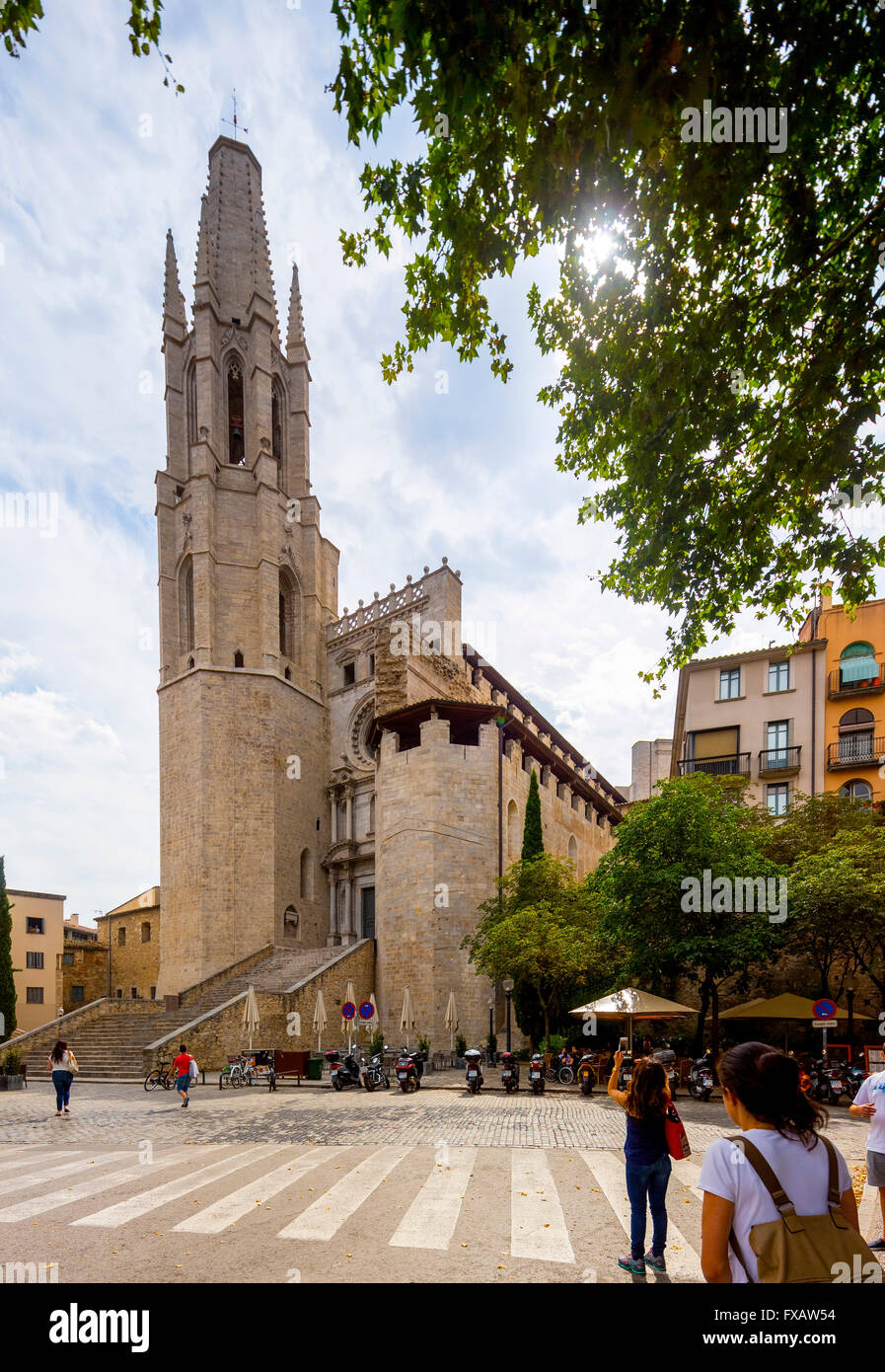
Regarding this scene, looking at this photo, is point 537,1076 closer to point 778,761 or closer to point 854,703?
point 778,761

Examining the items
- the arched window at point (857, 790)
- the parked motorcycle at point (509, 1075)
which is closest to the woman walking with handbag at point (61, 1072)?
the parked motorcycle at point (509, 1075)

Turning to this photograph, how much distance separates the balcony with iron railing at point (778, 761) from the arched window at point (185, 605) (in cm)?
2778

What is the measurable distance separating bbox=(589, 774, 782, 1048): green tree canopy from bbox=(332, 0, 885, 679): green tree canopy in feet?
44.4

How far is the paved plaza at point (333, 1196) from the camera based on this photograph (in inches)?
230

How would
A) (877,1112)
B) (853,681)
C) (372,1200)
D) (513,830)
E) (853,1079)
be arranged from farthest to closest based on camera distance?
1. (513,830)
2. (853,681)
3. (853,1079)
4. (372,1200)
5. (877,1112)

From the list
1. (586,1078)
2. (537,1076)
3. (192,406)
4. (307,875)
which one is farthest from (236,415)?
(586,1078)

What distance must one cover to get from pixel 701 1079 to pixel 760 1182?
18.0 metres

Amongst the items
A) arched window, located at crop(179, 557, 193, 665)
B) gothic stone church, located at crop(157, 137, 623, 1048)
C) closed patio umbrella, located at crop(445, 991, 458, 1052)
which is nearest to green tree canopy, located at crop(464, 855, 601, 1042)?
closed patio umbrella, located at crop(445, 991, 458, 1052)

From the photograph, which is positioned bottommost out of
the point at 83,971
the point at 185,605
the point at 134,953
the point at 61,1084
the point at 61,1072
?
the point at 83,971

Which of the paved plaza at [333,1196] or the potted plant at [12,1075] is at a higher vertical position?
the paved plaza at [333,1196]

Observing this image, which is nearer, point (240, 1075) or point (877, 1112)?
point (877, 1112)

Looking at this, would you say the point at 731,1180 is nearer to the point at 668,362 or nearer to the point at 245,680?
the point at 668,362

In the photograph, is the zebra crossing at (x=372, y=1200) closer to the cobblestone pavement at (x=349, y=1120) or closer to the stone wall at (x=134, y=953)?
the cobblestone pavement at (x=349, y=1120)

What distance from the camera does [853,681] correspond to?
33.9m
